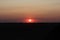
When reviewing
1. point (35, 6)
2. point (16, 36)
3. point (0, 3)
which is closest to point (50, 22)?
point (35, 6)

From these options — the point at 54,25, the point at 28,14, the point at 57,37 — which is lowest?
the point at 57,37

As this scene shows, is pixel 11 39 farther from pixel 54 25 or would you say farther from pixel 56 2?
pixel 56 2

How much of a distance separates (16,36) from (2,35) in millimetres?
149

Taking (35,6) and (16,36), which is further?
(35,6)

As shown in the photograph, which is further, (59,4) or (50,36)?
(59,4)

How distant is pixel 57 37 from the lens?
3.87 ft

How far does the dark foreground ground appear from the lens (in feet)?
3.83

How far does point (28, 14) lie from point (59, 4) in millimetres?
399

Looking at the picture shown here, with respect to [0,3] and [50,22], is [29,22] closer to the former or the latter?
[50,22]

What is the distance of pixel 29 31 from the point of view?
118 centimetres

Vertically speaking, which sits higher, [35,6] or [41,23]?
[35,6]

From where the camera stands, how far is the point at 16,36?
1182 millimetres

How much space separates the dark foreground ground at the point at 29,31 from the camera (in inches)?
45.9

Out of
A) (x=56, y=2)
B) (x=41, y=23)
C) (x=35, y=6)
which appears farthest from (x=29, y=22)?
(x=56, y=2)
